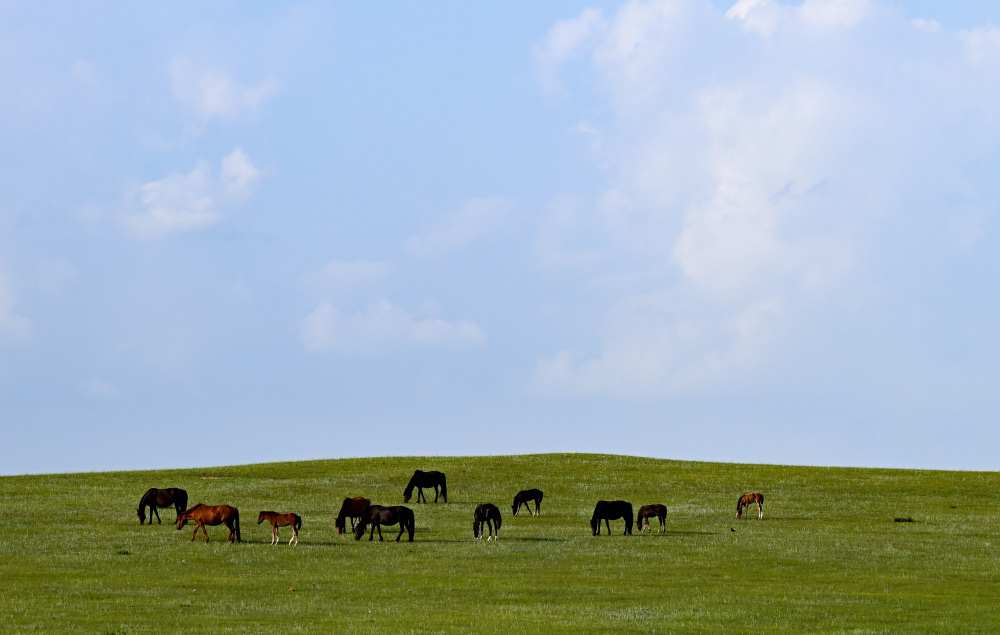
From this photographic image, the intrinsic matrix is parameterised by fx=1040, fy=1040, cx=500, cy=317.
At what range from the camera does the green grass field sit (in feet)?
80.1

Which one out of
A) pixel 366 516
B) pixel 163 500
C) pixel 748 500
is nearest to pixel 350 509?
pixel 366 516

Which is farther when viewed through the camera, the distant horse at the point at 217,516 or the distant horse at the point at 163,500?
the distant horse at the point at 163,500

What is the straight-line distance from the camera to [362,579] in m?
30.7

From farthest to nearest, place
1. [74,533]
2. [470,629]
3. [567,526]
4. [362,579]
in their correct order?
[567,526] → [74,533] → [362,579] → [470,629]

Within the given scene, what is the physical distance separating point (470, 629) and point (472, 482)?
4192 cm

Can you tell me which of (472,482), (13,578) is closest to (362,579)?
(13,578)

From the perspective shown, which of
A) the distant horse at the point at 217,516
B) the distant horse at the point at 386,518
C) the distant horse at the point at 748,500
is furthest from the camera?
the distant horse at the point at 748,500

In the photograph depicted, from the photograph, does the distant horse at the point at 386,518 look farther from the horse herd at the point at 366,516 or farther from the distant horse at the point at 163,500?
the distant horse at the point at 163,500

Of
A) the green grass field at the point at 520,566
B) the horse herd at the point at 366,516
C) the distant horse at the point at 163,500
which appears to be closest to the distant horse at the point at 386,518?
the horse herd at the point at 366,516

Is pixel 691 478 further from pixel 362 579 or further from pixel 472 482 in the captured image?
pixel 362 579

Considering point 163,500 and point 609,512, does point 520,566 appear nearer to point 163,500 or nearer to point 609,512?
point 609,512

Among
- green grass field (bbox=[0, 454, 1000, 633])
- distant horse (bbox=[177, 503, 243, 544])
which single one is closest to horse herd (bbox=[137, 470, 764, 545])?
distant horse (bbox=[177, 503, 243, 544])

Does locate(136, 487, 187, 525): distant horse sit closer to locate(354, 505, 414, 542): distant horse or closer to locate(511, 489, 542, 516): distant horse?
locate(354, 505, 414, 542): distant horse

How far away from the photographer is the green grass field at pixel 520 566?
24.4 metres
